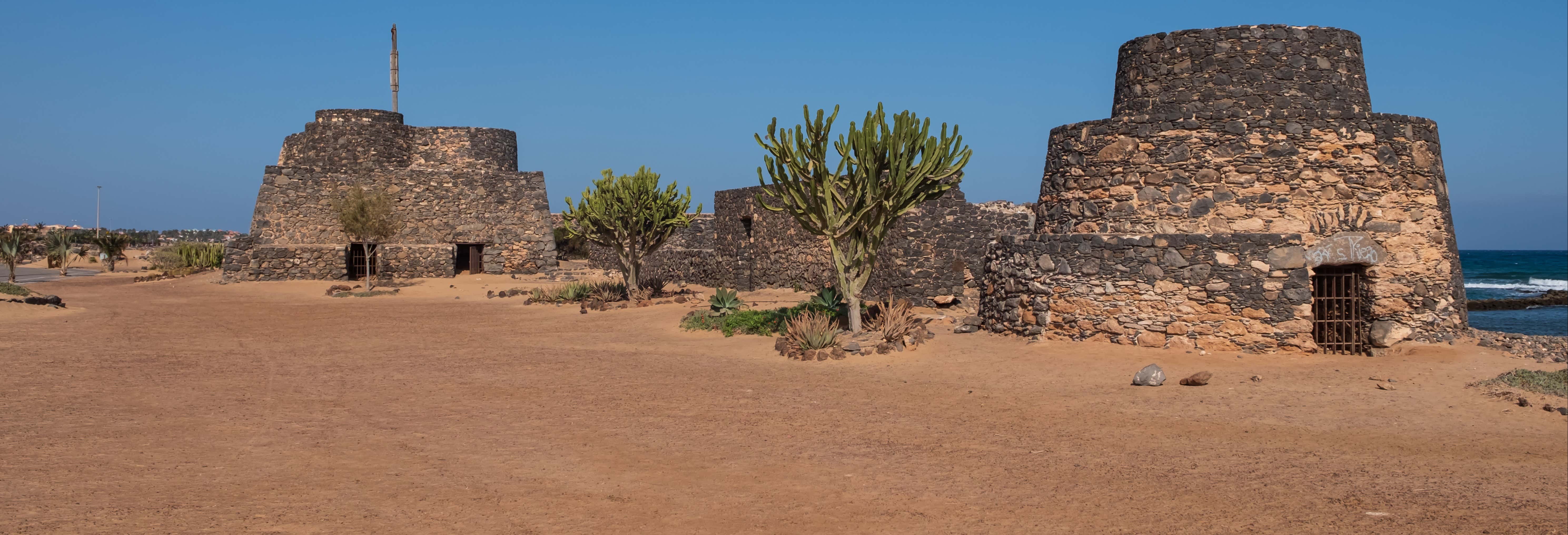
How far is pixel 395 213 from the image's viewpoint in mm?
27984

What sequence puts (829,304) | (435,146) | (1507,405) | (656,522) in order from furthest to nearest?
(435,146) → (829,304) → (1507,405) → (656,522)

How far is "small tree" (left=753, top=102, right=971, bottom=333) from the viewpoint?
12148 millimetres

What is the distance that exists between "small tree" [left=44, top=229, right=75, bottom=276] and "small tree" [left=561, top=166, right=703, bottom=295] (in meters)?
23.3

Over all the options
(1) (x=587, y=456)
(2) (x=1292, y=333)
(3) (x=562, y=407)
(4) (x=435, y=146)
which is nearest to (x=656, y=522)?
(1) (x=587, y=456)

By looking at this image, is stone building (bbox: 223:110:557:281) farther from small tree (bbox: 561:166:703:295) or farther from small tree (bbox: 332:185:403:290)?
small tree (bbox: 561:166:703:295)

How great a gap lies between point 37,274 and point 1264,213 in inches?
1518

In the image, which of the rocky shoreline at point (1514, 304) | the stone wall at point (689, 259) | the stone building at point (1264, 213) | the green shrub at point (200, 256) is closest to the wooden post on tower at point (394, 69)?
the green shrub at point (200, 256)

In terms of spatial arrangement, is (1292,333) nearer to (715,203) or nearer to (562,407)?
(562,407)

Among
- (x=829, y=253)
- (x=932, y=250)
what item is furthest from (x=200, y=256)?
(x=932, y=250)

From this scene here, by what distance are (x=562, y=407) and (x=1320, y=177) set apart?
28.5ft

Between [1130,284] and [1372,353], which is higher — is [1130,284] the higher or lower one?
the higher one

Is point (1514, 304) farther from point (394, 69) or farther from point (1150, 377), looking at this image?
point (394, 69)

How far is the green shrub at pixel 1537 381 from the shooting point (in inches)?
337

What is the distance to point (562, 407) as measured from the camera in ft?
28.4
